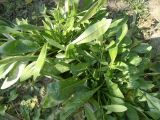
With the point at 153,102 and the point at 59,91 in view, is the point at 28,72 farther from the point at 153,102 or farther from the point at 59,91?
the point at 153,102

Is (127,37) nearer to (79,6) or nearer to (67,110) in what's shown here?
(79,6)

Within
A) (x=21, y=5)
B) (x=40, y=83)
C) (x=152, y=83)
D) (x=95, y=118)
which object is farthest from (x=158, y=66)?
(x=21, y=5)

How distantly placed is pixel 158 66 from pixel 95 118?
63cm

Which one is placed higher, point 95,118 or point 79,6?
point 79,6

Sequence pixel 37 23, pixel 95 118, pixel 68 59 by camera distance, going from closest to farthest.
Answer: pixel 95 118 < pixel 68 59 < pixel 37 23

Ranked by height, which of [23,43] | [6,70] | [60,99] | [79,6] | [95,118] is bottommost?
[95,118]

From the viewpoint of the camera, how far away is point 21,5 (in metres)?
3.00

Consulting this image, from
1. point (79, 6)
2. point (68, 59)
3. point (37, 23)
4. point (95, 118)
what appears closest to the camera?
point (95, 118)

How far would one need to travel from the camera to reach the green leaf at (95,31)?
211cm

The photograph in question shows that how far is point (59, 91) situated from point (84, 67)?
0.74 ft

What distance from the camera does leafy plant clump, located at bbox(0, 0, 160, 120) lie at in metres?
2.19

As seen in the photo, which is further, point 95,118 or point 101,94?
point 101,94

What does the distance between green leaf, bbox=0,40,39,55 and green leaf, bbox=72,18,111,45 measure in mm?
303

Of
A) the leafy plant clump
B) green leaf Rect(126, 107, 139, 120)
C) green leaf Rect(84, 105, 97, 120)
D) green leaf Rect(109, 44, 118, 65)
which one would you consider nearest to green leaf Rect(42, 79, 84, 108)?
the leafy plant clump
